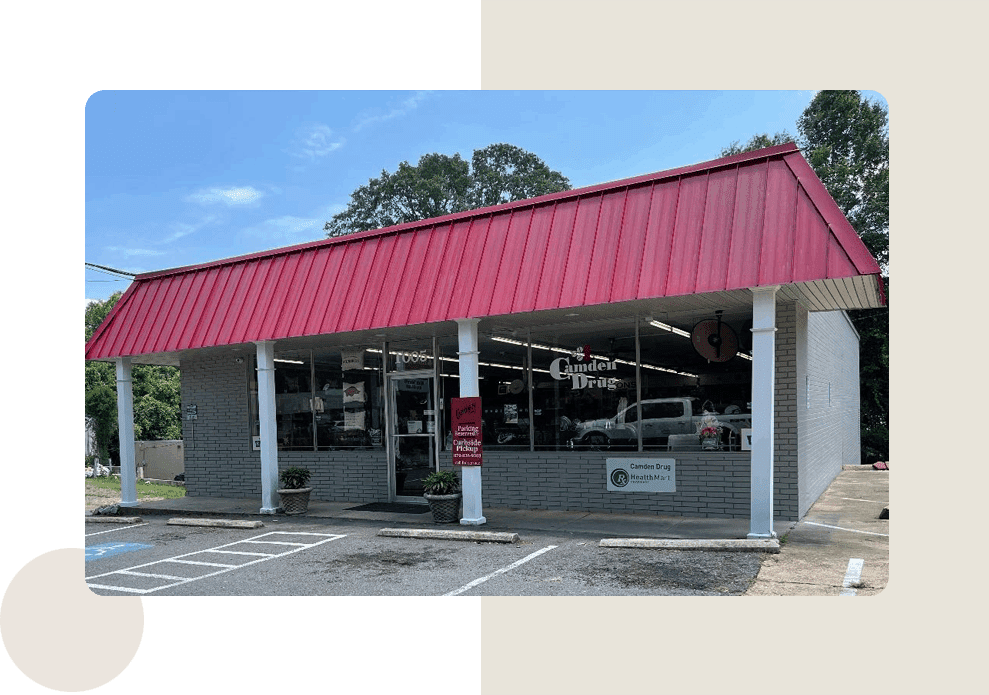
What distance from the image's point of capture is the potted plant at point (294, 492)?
10.8 meters

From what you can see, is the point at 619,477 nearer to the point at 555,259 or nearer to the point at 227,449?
the point at 555,259

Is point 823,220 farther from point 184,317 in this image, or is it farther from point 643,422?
point 184,317

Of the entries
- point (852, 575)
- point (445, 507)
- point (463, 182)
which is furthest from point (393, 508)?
point (463, 182)

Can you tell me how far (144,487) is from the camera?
18047 millimetres

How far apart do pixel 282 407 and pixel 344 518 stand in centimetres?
349

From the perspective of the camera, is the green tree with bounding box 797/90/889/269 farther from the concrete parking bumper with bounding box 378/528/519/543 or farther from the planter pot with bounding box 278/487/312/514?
the planter pot with bounding box 278/487/312/514

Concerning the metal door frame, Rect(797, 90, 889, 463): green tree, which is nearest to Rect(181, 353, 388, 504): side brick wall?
the metal door frame

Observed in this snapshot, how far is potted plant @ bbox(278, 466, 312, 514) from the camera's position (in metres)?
10.8

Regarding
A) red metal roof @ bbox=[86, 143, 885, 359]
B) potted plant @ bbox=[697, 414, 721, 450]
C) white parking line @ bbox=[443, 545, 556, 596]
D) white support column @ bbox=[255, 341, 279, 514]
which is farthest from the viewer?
white support column @ bbox=[255, 341, 279, 514]

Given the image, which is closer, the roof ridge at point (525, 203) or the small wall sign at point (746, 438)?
the roof ridge at point (525, 203)

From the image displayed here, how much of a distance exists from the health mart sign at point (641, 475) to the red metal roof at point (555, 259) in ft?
9.16

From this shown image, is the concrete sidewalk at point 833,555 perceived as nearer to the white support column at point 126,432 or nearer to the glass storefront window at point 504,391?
the glass storefront window at point 504,391

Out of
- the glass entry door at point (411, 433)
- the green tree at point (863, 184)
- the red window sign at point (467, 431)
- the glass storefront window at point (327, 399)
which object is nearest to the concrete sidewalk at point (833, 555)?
the green tree at point (863, 184)

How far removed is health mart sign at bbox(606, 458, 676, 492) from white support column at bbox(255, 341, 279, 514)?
17.0ft
